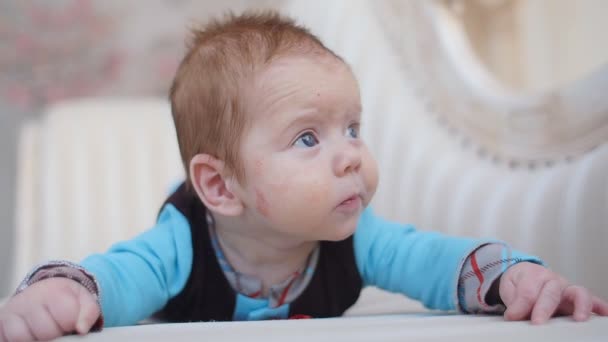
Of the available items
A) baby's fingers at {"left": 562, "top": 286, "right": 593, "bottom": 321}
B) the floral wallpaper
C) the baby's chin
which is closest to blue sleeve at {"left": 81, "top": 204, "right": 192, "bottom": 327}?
the baby's chin

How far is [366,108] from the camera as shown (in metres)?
1.55

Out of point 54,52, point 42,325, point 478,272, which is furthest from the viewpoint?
point 54,52

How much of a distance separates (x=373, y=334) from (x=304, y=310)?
39 centimetres

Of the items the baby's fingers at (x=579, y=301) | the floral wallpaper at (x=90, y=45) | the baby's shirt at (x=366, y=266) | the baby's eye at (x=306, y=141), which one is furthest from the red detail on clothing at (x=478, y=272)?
the floral wallpaper at (x=90, y=45)

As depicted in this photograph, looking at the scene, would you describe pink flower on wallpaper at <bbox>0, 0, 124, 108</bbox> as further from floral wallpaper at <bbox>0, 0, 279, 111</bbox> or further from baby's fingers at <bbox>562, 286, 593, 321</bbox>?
baby's fingers at <bbox>562, 286, 593, 321</bbox>

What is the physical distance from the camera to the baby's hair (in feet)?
2.58

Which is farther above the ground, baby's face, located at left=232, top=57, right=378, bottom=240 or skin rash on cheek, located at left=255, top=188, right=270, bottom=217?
baby's face, located at left=232, top=57, right=378, bottom=240

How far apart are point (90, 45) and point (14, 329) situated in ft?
6.20

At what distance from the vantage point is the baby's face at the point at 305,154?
74 centimetres

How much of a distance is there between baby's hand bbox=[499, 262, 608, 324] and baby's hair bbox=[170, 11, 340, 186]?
337 millimetres

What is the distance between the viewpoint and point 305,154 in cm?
75

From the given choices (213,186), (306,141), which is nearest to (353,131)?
(306,141)

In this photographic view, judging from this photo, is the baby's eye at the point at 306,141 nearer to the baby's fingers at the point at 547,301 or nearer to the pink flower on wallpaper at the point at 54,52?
the baby's fingers at the point at 547,301

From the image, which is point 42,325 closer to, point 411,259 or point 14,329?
point 14,329
